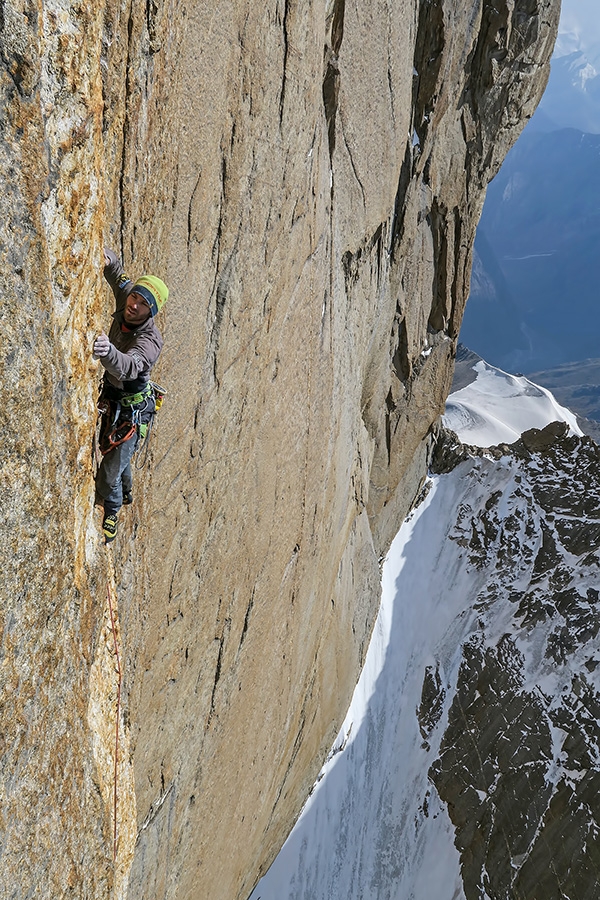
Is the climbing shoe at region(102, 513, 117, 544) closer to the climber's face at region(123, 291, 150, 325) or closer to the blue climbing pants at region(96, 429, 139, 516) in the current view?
the blue climbing pants at region(96, 429, 139, 516)

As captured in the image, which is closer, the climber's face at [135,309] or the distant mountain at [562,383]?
the climber's face at [135,309]

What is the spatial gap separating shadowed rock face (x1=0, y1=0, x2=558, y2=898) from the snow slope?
3009 centimetres

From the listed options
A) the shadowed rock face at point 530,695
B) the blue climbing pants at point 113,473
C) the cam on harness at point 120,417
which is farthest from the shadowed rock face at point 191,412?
the shadowed rock face at point 530,695

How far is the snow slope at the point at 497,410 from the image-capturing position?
43594 mm

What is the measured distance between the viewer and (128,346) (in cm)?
438

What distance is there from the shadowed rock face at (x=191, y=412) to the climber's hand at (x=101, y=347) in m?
0.08

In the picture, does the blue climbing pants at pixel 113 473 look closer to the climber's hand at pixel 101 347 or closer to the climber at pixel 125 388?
the climber at pixel 125 388

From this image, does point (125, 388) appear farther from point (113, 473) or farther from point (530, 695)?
point (530, 695)

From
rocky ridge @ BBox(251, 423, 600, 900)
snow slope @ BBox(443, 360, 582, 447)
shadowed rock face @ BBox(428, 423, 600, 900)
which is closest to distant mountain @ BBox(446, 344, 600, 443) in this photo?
snow slope @ BBox(443, 360, 582, 447)

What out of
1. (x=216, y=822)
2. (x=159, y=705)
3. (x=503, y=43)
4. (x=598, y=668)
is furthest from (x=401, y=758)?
(x=503, y=43)

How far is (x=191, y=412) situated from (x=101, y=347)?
2045mm

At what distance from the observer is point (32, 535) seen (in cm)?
312

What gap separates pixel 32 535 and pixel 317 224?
6.50m

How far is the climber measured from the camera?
4129mm
